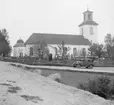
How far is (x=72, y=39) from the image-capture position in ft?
249

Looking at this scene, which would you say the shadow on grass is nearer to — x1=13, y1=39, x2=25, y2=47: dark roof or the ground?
the ground

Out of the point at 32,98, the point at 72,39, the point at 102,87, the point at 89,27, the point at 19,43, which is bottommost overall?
the point at 102,87

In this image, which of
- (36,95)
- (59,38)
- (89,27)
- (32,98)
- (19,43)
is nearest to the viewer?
(32,98)

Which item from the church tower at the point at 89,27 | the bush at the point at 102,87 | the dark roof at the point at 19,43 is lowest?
the bush at the point at 102,87

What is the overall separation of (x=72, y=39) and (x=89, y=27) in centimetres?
859

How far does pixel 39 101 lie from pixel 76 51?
223 ft

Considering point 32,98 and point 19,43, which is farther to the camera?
point 19,43

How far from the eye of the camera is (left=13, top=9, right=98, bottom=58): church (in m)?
72.6

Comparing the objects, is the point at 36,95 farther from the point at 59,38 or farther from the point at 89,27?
the point at 89,27

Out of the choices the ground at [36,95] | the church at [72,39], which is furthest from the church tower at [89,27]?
the ground at [36,95]

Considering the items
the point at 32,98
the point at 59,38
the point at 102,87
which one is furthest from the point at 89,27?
the point at 32,98

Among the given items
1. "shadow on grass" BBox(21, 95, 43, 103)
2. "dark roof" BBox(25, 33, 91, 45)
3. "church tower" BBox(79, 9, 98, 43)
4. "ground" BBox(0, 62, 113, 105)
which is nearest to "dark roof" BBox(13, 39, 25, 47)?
"dark roof" BBox(25, 33, 91, 45)

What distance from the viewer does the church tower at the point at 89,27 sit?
79438mm

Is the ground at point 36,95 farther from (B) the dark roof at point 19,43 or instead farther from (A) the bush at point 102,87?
(B) the dark roof at point 19,43
